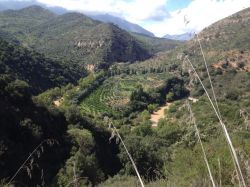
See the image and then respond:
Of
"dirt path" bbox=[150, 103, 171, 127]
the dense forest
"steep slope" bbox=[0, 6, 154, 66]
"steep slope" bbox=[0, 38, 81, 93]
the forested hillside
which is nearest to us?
the dense forest

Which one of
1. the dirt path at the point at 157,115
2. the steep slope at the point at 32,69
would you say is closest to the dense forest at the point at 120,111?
the steep slope at the point at 32,69

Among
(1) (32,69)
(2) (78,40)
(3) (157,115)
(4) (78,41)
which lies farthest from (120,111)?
(2) (78,40)

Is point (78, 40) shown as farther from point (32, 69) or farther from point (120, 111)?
point (120, 111)

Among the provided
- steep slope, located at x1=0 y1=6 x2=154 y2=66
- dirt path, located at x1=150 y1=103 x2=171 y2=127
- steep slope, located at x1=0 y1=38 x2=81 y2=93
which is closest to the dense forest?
steep slope, located at x1=0 y1=38 x2=81 y2=93

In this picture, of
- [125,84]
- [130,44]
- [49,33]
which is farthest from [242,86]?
[49,33]

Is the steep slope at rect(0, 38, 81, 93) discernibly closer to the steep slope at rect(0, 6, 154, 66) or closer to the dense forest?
the dense forest

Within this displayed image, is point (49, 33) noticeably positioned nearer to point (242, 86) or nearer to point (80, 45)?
point (80, 45)

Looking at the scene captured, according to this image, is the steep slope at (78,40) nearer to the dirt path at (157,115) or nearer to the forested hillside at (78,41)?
the forested hillside at (78,41)
